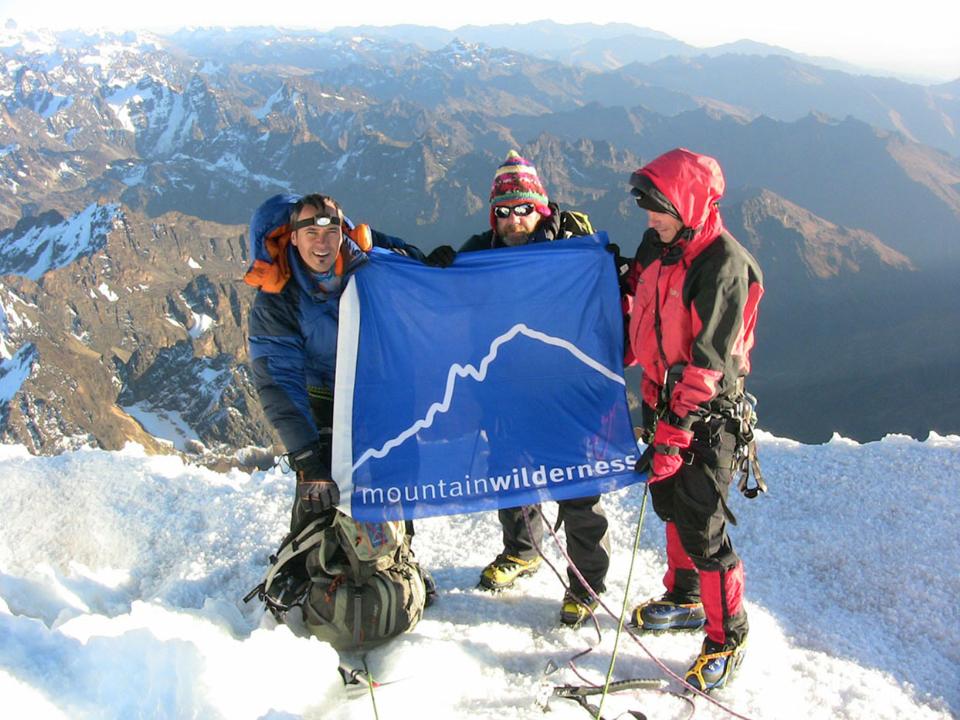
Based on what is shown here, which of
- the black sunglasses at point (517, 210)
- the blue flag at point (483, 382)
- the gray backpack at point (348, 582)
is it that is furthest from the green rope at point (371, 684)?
the black sunglasses at point (517, 210)

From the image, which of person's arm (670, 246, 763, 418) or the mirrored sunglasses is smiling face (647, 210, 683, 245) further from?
the mirrored sunglasses

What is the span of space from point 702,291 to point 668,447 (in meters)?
1.06

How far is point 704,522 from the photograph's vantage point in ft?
15.4

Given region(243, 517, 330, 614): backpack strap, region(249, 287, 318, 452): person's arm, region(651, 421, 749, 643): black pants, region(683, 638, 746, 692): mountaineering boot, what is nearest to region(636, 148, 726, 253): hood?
region(651, 421, 749, 643): black pants

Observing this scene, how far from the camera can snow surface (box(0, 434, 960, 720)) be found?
12.4 feet

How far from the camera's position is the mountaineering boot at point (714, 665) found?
464 centimetres

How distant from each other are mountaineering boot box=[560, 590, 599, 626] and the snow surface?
122 mm

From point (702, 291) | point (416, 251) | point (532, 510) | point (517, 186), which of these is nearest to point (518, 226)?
point (517, 186)

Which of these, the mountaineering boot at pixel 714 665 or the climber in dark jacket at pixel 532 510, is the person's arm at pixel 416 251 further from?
the mountaineering boot at pixel 714 665

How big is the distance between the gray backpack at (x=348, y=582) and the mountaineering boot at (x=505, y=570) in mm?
782

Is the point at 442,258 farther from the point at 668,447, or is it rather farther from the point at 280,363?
the point at 668,447

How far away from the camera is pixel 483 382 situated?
5.46 metres

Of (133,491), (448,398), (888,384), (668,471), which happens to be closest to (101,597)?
(133,491)

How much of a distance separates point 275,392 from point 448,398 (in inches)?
52.8
